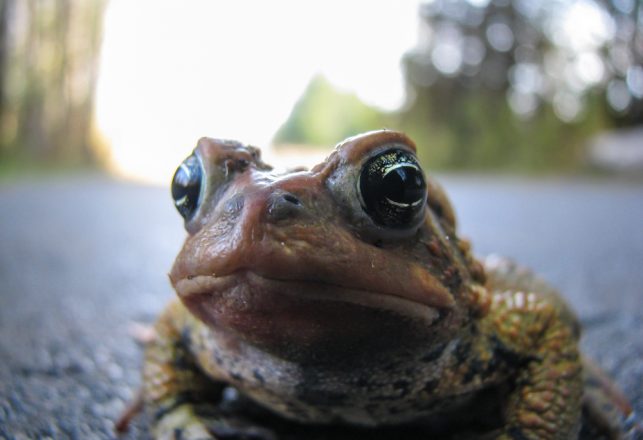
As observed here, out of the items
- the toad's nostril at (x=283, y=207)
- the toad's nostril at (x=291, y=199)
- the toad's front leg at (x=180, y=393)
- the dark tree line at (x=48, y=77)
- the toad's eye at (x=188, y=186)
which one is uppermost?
the dark tree line at (x=48, y=77)

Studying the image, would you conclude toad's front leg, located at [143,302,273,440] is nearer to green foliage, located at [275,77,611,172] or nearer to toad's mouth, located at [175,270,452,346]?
toad's mouth, located at [175,270,452,346]

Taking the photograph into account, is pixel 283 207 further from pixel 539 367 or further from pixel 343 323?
pixel 539 367

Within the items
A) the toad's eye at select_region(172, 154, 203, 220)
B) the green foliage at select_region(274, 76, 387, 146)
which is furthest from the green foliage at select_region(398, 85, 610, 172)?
the toad's eye at select_region(172, 154, 203, 220)

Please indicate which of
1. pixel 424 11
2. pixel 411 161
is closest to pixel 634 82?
pixel 424 11

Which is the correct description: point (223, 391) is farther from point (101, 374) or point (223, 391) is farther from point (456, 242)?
point (456, 242)

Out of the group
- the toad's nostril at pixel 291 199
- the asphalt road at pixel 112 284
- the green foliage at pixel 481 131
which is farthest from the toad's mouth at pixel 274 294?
the green foliage at pixel 481 131

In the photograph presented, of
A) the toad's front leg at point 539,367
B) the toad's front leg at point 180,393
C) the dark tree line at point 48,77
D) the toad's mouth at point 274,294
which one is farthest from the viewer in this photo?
the dark tree line at point 48,77

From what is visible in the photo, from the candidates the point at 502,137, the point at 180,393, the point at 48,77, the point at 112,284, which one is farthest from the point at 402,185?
the point at 502,137

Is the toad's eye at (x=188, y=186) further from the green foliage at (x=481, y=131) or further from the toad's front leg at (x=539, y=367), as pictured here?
the green foliage at (x=481, y=131)
